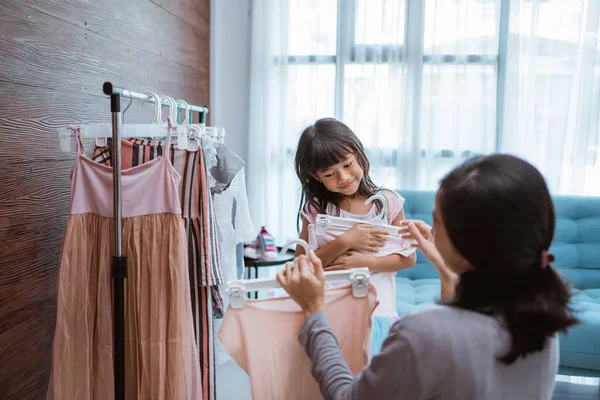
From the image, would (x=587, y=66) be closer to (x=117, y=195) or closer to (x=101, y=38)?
(x=101, y=38)

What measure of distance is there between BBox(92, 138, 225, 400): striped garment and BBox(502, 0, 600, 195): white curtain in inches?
90.6

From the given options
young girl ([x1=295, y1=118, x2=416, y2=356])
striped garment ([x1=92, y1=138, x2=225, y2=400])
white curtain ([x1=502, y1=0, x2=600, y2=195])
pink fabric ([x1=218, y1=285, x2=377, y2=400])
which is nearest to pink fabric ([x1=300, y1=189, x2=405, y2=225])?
young girl ([x1=295, y1=118, x2=416, y2=356])

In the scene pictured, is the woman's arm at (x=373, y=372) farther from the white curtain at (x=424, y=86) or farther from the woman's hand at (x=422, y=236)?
the white curtain at (x=424, y=86)

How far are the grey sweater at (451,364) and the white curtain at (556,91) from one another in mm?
2609

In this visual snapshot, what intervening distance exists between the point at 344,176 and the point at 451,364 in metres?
0.85

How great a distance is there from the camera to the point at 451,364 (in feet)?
2.79

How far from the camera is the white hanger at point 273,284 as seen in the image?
1229 millimetres

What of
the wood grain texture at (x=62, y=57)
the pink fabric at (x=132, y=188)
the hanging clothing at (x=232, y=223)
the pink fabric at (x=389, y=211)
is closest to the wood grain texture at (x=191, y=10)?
the wood grain texture at (x=62, y=57)

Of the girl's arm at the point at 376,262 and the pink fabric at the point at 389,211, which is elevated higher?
the pink fabric at the point at 389,211

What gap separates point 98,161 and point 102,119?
712 millimetres

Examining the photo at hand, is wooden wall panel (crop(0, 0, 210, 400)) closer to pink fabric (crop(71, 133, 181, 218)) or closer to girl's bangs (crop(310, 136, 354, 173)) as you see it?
pink fabric (crop(71, 133, 181, 218))

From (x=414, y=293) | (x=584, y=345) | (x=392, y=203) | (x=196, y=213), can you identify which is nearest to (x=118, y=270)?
(x=196, y=213)

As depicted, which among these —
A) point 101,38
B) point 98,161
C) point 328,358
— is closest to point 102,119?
point 101,38

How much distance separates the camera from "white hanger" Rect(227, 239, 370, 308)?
123cm
